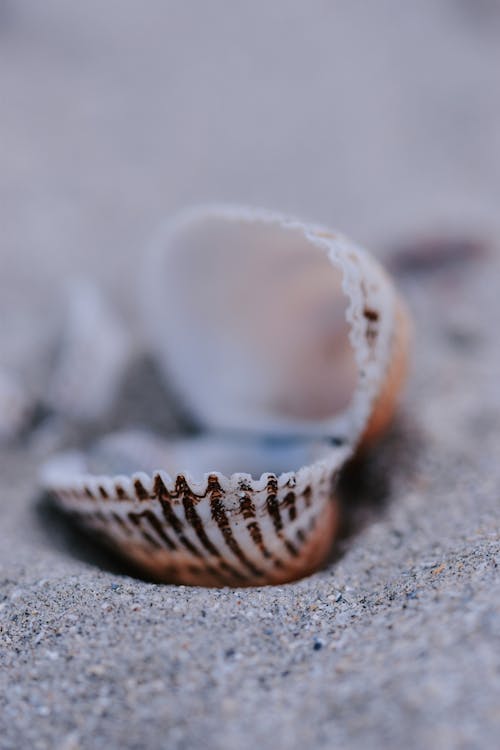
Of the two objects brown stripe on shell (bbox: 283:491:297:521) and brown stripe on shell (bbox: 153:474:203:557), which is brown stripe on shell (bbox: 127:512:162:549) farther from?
brown stripe on shell (bbox: 283:491:297:521)

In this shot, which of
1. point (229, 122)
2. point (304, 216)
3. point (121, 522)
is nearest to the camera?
→ point (121, 522)

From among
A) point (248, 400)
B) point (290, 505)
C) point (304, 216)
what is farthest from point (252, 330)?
point (304, 216)

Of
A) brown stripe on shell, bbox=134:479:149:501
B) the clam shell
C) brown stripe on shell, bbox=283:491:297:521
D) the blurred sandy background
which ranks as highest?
the blurred sandy background

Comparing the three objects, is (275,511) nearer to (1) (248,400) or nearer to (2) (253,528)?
(2) (253,528)

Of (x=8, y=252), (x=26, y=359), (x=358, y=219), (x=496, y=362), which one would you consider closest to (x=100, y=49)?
(x=8, y=252)

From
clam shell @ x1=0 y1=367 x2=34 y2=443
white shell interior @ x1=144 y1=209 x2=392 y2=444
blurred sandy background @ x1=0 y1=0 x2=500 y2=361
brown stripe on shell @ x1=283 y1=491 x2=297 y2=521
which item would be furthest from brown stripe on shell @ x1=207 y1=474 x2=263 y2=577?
blurred sandy background @ x1=0 y1=0 x2=500 y2=361

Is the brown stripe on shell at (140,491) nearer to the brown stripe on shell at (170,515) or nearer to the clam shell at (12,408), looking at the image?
the brown stripe on shell at (170,515)

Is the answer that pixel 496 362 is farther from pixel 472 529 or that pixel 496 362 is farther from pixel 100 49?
pixel 100 49
